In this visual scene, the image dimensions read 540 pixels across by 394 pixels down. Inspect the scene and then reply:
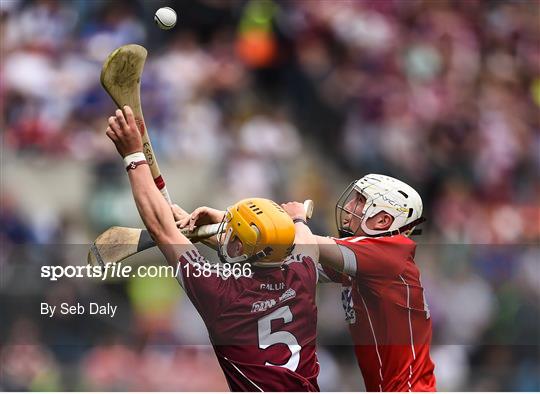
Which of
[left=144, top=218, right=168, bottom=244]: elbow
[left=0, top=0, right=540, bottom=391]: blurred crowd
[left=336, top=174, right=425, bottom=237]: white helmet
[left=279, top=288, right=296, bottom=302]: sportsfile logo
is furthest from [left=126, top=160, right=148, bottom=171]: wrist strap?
[left=0, top=0, right=540, bottom=391]: blurred crowd

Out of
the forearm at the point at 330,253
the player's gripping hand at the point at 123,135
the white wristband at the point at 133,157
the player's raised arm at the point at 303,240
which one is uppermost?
the player's gripping hand at the point at 123,135

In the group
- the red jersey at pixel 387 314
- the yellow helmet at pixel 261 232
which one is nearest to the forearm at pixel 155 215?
the yellow helmet at pixel 261 232

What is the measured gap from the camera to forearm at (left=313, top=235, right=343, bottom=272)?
454cm

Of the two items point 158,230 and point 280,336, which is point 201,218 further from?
point 280,336

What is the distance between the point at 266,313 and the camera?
14.1ft

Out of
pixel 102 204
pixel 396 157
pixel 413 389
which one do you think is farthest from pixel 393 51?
pixel 413 389

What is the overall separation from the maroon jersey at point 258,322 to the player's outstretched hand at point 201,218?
1.77ft

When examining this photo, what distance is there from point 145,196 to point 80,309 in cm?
223

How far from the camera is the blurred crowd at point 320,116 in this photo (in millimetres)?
7914

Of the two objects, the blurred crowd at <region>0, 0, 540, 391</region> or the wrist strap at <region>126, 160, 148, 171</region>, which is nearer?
the wrist strap at <region>126, 160, 148, 171</region>

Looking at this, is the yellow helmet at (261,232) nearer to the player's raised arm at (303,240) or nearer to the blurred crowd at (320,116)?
the player's raised arm at (303,240)

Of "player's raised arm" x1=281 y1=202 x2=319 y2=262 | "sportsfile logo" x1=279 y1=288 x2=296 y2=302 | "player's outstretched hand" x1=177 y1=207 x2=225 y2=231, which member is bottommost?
"sportsfile logo" x1=279 y1=288 x2=296 y2=302

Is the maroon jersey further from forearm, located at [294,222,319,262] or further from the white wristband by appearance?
the white wristband

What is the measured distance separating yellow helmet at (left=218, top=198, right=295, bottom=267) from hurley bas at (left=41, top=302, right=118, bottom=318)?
7.13 ft
